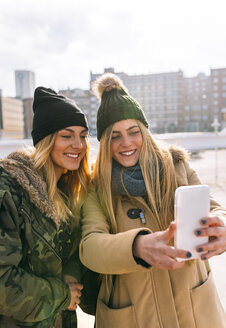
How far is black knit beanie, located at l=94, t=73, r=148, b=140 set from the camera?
63.1 inches

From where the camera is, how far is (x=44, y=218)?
1391mm

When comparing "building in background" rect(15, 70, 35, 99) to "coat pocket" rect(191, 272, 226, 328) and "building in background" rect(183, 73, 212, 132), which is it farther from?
"coat pocket" rect(191, 272, 226, 328)

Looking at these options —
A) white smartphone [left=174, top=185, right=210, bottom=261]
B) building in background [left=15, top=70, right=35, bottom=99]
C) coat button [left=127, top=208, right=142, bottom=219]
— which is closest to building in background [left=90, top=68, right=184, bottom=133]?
coat button [left=127, top=208, right=142, bottom=219]

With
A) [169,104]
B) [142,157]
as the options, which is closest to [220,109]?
[169,104]

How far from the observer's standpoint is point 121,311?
52.1 inches

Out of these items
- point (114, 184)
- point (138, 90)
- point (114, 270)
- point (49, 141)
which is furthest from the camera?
point (138, 90)

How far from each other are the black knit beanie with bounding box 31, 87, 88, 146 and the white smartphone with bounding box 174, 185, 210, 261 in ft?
3.05

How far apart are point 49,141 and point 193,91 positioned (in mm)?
90644

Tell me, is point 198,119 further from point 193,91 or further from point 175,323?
point 175,323

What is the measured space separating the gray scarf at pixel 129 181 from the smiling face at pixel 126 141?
0.04 m

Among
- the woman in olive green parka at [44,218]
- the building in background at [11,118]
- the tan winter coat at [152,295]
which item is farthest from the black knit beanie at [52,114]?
the building in background at [11,118]

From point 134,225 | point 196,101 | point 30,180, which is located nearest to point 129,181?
point 134,225

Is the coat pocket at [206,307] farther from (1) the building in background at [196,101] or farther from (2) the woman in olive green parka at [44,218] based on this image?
(1) the building in background at [196,101]

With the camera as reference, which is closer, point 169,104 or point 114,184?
point 114,184
